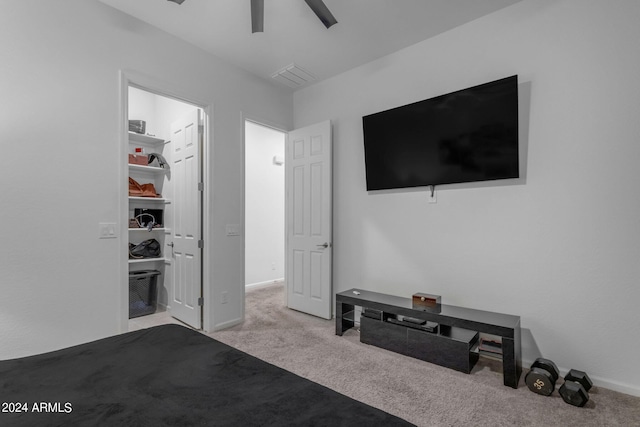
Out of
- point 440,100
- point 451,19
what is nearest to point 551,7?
point 451,19

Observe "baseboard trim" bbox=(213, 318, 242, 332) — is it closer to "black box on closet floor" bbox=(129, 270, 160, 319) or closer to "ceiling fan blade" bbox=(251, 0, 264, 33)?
"black box on closet floor" bbox=(129, 270, 160, 319)

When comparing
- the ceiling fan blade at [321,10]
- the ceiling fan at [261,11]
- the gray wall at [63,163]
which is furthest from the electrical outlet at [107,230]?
the ceiling fan blade at [321,10]

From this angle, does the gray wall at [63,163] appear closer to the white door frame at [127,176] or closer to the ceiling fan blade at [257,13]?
the white door frame at [127,176]

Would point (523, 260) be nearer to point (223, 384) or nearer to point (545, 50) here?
point (545, 50)

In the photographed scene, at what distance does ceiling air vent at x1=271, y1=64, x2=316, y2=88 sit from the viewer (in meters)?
3.55

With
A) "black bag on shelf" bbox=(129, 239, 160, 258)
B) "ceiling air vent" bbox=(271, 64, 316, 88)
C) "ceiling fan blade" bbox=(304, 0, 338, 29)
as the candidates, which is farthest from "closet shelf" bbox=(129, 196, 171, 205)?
"ceiling fan blade" bbox=(304, 0, 338, 29)

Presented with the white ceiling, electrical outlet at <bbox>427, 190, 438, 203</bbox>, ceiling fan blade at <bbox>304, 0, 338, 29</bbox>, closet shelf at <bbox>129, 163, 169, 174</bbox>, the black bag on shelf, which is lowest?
the black bag on shelf

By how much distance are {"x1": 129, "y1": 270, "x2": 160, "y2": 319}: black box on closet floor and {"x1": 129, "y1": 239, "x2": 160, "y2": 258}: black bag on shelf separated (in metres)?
0.20

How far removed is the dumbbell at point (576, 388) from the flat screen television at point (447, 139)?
1.44 m

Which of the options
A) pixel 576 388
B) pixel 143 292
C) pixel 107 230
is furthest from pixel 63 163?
pixel 576 388

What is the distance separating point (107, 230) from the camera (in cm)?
250

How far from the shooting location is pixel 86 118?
95.2 inches

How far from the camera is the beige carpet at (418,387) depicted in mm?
1867

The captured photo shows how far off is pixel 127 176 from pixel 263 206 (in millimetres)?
3028
